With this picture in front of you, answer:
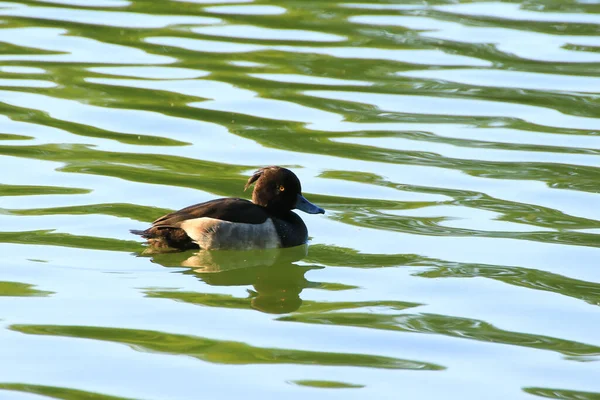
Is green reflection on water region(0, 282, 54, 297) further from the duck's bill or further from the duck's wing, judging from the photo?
the duck's bill

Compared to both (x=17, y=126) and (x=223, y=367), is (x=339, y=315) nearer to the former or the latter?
(x=223, y=367)

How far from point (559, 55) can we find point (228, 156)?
4.66 m

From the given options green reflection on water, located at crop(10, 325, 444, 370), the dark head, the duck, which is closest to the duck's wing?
the duck

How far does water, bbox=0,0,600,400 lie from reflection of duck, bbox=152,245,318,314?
0.9 inches

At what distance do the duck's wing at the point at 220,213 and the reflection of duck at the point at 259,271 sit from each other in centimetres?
21

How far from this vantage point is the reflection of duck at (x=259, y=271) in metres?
6.60

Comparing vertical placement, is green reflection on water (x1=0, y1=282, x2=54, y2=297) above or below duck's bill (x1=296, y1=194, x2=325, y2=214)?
below

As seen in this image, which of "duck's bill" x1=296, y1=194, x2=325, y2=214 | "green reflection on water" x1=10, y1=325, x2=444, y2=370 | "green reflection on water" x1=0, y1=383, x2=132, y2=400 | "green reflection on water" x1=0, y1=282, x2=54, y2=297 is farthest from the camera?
"duck's bill" x1=296, y1=194, x2=325, y2=214

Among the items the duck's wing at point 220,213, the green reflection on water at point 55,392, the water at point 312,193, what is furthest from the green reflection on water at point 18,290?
the green reflection on water at point 55,392

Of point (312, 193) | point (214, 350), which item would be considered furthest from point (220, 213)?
point (214, 350)

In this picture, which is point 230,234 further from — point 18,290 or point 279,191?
point 18,290

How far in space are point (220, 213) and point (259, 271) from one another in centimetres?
Answer: 49

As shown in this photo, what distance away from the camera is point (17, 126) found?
10.0 meters

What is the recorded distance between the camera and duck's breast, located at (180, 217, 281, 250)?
7.38 m
